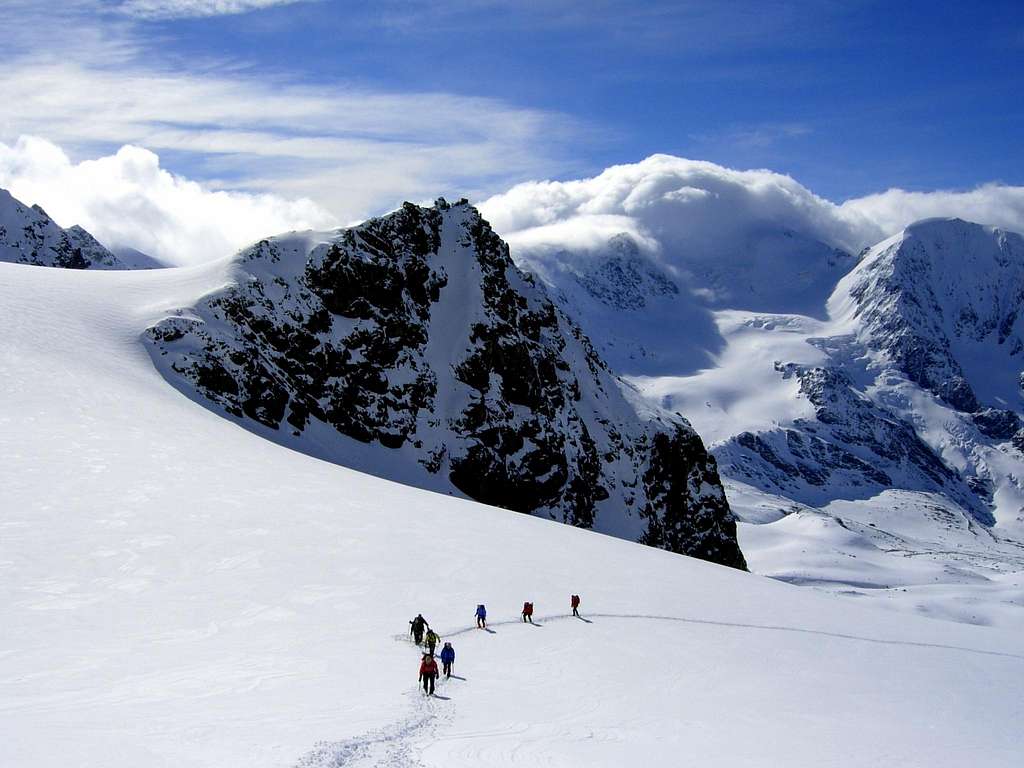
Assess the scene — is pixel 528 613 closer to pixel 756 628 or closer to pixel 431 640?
pixel 431 640

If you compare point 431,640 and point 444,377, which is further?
point 444,377

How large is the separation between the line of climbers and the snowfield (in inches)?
19.5

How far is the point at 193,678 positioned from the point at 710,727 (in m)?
13.8

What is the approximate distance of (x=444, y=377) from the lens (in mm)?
112250

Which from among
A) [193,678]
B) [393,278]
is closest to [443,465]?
[393,278]

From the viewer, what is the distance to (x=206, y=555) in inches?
1316

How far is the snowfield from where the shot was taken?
2041 cm

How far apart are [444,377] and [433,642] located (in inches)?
3396

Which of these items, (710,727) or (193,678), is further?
(710,727)

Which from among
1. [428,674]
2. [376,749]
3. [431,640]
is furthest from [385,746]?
[431,640]

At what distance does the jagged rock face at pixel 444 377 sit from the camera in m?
90.6

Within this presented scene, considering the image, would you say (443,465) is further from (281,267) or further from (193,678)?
(193,678)

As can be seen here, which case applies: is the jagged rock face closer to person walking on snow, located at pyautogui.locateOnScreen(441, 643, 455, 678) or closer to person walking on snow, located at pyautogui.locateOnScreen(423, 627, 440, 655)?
person walking on snow, located at pyautogui.locateOnScreen(423, 627, 440, 655)

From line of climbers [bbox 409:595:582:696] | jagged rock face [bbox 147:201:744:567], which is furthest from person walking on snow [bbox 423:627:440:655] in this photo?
jagged rock face [bbox 147:201:744:567]
